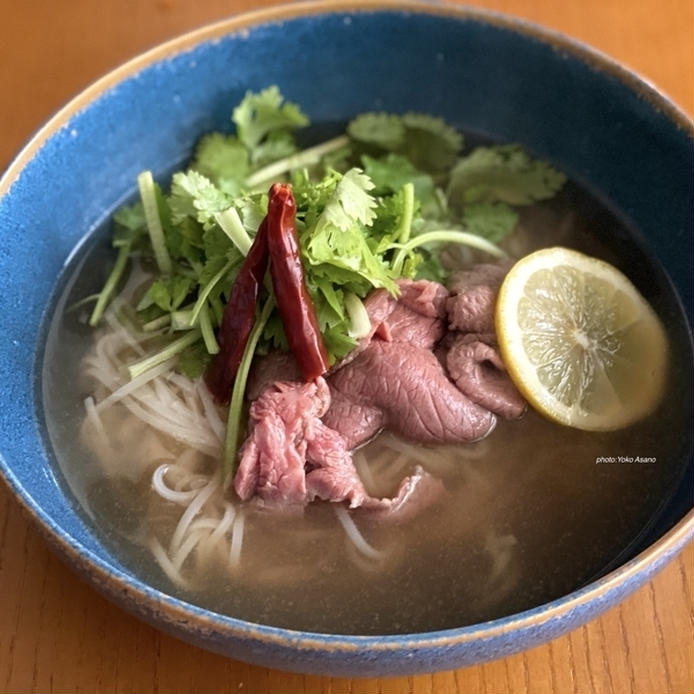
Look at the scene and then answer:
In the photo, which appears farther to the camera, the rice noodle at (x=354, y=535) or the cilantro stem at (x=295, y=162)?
the cilantro stem at (x=295, y=162)

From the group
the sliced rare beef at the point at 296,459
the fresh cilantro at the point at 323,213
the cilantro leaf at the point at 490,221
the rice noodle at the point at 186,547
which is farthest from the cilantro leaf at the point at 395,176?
the rice noodle at the point at 186,547

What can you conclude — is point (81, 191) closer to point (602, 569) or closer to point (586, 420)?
point (586, 420)

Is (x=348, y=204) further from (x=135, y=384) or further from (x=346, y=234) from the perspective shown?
(x=135, y=384)

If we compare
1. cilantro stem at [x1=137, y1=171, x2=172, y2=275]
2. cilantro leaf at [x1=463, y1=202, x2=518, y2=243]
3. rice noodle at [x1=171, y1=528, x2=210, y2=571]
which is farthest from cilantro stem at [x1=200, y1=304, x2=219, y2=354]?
cilantro leaf at [x1=463, y1=202, x2=518, y2=243]

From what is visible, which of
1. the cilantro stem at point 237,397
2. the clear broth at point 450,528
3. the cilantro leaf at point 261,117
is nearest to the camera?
the clear broth at point 450,528

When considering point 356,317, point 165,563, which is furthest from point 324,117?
point 165,563

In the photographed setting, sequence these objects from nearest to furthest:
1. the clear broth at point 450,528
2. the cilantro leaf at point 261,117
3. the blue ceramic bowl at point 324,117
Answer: the clear broth at point 450,528 < the blue ceramic bowl at point 324,117 < the cilantro leaf at point 261,117

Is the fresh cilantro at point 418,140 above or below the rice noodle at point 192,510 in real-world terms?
above

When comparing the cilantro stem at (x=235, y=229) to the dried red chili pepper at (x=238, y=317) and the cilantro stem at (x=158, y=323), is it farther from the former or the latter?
the cilantro stem at (x=158, y=323)

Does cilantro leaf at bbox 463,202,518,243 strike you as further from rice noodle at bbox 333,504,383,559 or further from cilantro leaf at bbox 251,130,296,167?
rice noodle at bbox 333,504,383,559
